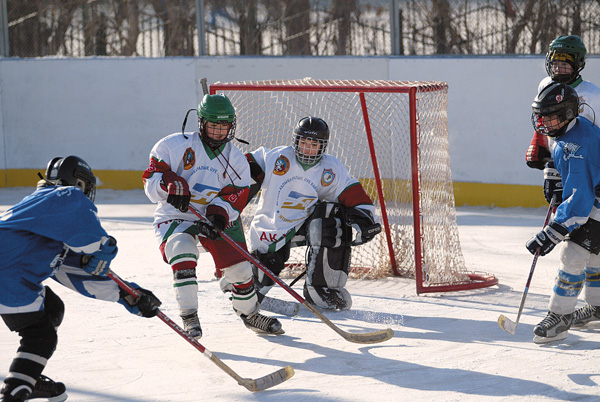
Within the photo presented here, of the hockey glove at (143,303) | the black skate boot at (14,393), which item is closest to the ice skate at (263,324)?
the hockey glove at (143,303)

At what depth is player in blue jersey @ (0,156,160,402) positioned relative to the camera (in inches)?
105

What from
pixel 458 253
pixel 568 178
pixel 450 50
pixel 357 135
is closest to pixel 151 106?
pixel 357 135

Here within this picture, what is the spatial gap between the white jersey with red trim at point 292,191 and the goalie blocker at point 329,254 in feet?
0.21

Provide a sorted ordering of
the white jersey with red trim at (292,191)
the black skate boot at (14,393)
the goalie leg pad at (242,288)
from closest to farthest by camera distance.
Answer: the black skate boot at (14,393) < the goalie leg pad at (242,288) < the white jersey with red trim at (292,191)

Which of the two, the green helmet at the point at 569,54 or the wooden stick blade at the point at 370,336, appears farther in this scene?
the green helmet at the point at 569,54

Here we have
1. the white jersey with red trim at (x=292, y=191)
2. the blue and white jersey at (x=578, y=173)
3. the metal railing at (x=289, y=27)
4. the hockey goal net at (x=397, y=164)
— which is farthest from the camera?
the metal railing at (x=289, y=27)

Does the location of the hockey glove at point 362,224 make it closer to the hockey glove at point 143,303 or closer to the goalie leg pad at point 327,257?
the goalie leg pad at point 327,257

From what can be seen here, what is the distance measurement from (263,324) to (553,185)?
1.49 metres

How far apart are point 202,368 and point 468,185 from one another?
13.9ft

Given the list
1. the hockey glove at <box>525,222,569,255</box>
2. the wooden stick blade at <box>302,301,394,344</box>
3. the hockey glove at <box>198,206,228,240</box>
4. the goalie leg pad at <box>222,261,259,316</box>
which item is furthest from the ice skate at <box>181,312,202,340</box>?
the hockey glove at <box>525,222,569,255</box>

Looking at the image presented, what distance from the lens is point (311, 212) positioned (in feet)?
14.5

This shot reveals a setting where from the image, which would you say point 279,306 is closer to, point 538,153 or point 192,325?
point 192,325

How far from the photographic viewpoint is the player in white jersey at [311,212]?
4262mm

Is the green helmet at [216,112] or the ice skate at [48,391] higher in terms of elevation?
the green helmet at [216,112]
